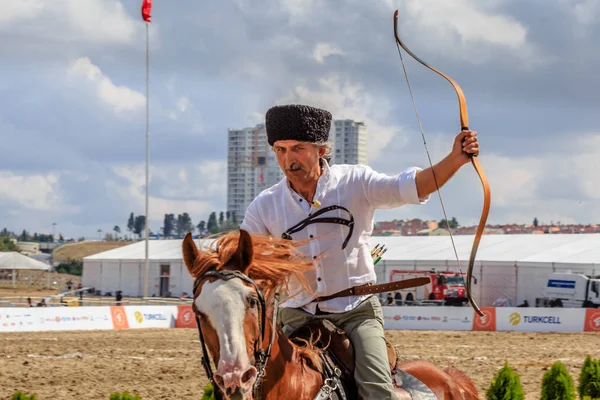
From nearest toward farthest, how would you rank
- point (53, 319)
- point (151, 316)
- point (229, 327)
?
1. point (229, 327)
2. point (53, 319)
3. point (151, 316)

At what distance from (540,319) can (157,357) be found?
15329mm

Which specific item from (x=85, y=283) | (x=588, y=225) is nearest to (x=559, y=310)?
(x=85, y=283)

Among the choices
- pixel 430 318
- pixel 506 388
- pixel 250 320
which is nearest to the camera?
pixel 250 320

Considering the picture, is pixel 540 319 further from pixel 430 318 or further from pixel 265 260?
pixel 265 260

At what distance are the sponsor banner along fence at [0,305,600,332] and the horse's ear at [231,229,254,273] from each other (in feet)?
86.3

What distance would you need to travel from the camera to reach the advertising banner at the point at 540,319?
3002cm

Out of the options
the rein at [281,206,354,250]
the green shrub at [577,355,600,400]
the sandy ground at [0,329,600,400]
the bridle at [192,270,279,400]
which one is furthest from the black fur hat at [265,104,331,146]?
the sandy ground at [0,329,600,400]

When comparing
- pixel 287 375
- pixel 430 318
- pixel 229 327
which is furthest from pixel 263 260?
pixel 430 318

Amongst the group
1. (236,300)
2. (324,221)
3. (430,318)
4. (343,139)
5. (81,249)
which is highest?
(81,249)

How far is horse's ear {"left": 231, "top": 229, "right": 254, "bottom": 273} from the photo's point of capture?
3734mm

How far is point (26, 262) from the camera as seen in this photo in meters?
61.3

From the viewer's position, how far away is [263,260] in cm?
388

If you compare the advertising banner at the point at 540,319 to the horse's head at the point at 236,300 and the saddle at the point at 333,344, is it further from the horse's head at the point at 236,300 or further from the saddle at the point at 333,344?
the horse's head at the point at 236,300

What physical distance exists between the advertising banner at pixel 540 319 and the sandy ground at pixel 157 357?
6.02ft
